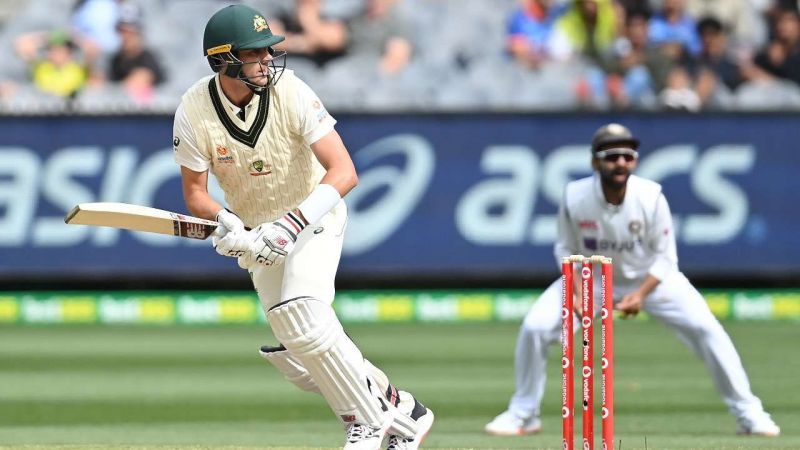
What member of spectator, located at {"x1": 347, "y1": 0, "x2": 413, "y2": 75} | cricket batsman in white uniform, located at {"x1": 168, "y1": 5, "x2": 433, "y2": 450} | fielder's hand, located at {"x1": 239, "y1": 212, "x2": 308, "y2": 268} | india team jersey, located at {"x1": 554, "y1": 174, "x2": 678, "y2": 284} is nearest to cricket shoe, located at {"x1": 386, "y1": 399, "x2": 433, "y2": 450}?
cricket batsman in white uniform, located at {"x1": 168, "y1": 5, "x2": 433, "y2": 450}

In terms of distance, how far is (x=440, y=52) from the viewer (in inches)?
433

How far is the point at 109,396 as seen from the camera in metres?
7.52

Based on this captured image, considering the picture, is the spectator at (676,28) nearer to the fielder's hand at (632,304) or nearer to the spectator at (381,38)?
the spectator at (381,38)

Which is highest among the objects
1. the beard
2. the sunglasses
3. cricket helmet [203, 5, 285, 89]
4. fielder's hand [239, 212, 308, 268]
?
the sunglasses

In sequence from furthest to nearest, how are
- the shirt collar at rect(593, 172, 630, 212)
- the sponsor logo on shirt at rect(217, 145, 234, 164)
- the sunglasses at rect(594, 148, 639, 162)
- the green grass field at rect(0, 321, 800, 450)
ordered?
the shirt collar at rect(593, 172, 630, 212), the sunglasses at rect(594, 148, 639, 162), the green grass field at rect(0, 321, 800, 450), the sponsor logo on shirt at rect(217, 145, 234, 164)

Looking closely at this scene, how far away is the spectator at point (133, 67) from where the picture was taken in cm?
1077

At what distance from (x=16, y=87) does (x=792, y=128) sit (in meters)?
5.07

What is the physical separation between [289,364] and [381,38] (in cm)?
610

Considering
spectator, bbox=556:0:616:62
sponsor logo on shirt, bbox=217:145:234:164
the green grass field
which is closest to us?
sponsor logo on shirt, bbox=217:145:234:164

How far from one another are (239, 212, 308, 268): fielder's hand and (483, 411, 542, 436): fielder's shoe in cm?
197

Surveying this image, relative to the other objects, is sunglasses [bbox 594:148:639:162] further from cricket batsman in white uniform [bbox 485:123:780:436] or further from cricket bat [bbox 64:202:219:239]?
cricket bat [bbox 64:202:219:239]

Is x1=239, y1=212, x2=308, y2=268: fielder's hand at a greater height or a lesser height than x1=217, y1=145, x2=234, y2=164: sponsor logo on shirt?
lesser

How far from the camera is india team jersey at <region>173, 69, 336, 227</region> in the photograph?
4848 mm

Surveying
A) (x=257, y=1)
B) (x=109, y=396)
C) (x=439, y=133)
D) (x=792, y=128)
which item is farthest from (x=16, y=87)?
(x=792, y=128)
